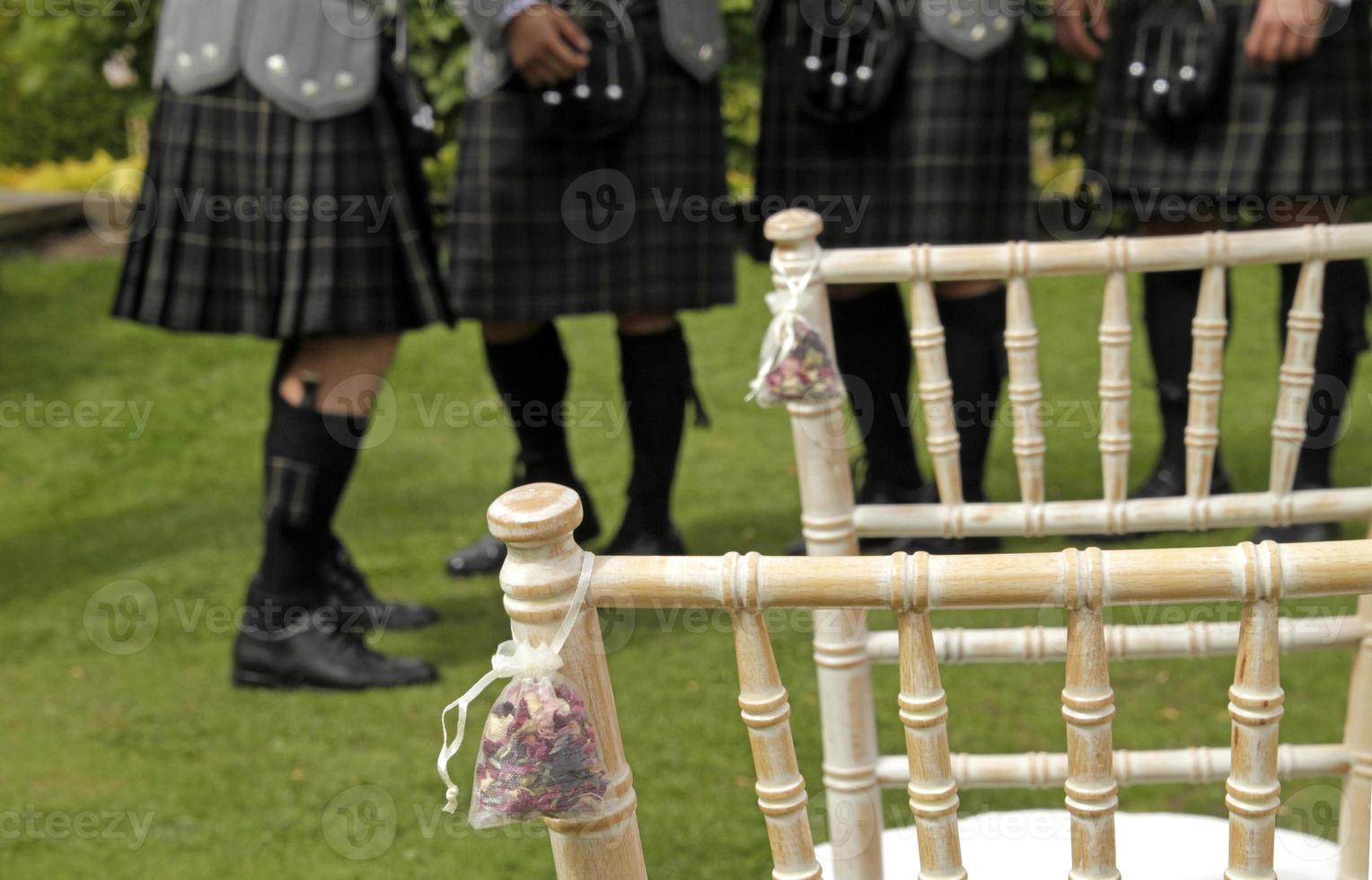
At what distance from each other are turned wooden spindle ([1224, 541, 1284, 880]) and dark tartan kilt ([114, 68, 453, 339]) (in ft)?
5.63

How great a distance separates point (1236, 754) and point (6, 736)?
2.11 meters

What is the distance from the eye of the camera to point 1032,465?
1.36 meters

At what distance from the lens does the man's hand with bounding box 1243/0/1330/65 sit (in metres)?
2.49

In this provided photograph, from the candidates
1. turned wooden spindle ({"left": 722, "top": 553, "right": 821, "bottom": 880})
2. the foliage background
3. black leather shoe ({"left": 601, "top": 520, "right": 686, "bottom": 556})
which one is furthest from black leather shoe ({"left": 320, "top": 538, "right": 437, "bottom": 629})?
the foliage background

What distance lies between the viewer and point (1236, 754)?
76cm

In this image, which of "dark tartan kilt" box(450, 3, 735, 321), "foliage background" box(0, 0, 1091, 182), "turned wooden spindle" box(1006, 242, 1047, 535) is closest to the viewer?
"turned wooden spindle" box(1006, 242, 1047, 535)

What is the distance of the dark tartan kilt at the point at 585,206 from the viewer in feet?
8.12

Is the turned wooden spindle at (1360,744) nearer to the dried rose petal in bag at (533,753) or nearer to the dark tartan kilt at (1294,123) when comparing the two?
the dried rose petal in bag at (533,753)

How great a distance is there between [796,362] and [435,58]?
161 inches

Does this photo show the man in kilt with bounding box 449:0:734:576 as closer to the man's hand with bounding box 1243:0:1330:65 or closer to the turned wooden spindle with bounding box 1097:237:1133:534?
the man's hand with bounding box 1243:0:1330:65

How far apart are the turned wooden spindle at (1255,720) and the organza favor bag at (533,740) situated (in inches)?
12.0

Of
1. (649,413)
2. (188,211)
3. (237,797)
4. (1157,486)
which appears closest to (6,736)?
(237,797)

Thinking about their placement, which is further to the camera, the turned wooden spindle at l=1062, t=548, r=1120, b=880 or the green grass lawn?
the green grass lawn

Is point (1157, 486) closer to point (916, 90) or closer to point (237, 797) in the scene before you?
point (916, 90)
